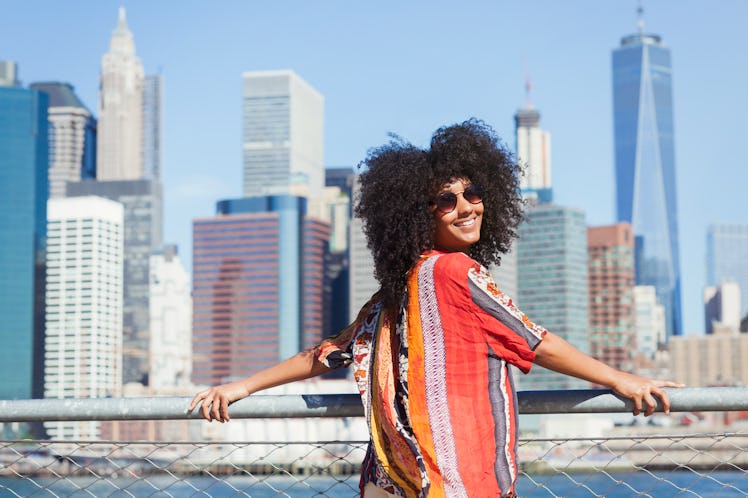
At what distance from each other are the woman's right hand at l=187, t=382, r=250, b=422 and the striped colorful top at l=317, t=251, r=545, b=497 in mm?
570

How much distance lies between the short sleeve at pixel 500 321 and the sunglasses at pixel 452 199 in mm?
246

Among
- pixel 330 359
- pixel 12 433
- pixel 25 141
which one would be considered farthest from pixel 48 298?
pixel 330 359

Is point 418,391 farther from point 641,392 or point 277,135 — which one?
point 277,135

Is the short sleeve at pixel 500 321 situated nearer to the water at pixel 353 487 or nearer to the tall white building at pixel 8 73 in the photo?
the water at pixel 353 487

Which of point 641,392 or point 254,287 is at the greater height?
point 641,392

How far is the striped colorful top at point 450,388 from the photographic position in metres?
2.82

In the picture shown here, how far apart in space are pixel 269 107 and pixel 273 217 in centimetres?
5504

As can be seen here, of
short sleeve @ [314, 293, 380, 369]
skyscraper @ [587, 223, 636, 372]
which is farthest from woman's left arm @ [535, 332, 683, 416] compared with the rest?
skyscraper @ [587, 223, 636, 372]

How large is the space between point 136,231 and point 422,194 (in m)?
182

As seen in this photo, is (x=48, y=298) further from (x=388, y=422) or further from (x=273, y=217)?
(x=388, y=422)

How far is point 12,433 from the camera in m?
110

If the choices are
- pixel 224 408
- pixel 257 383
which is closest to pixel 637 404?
pixel 257 383

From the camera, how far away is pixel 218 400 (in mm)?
3436

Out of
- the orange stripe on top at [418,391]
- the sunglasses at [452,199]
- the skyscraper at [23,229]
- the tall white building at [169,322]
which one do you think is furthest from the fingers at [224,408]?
the tall white building at [169,322]
